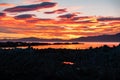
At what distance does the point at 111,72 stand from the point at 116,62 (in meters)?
4.97

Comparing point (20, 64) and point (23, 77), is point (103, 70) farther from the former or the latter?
Answer: point (20, 64)

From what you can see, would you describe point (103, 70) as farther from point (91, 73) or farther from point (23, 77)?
point (23, 77)

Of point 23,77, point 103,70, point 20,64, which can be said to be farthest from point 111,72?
point 20,64

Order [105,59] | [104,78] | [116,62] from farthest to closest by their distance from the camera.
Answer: [105,59] → [116,62] → [104,78]

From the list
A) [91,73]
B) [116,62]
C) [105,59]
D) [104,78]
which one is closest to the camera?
[104,78]

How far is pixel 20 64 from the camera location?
2972cm

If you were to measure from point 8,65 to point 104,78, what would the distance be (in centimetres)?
948

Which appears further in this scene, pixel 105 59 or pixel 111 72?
pixel 105 59

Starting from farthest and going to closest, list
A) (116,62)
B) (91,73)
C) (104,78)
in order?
(116,62) → (91,73) → (104,78)

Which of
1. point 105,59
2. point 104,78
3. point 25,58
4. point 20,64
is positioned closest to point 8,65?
point 20,64

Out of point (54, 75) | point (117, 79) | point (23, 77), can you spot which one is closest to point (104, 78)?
point (117, 79)

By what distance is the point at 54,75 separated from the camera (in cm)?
2388

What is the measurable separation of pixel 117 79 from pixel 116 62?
594 cm

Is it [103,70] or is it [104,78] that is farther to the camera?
[103,70]
